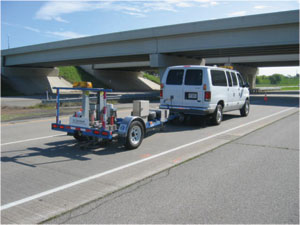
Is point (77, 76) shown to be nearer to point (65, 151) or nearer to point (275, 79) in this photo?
point (65, 151)

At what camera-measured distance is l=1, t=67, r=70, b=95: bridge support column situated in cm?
4462

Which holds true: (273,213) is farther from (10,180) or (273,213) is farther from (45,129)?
(45,129)

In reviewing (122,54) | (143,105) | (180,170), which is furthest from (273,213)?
(122,54)

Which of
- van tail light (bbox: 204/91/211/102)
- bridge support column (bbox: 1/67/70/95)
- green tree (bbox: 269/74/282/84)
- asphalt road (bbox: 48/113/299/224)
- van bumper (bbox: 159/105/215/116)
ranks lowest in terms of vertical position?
asphalt road (bbox: 48/113/299/224)

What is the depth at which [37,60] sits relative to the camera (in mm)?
41812

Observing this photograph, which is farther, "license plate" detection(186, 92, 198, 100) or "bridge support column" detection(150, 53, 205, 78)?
"bridge support column" detection(150, 53, 205, 78)

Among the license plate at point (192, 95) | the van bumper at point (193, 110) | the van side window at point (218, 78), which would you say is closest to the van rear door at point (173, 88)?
the van bumper at point (193, 110)

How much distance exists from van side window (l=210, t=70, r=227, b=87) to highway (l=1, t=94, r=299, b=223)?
6.25 feet

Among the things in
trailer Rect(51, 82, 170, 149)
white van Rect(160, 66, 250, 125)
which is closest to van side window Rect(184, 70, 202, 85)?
white van Rect(160, 66, 250, 125)

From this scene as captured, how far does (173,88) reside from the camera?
11234 mm

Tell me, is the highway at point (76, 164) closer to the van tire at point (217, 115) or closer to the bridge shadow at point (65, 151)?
the bridge shadow at point (65, 151)

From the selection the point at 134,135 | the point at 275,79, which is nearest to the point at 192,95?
the point at 134,135

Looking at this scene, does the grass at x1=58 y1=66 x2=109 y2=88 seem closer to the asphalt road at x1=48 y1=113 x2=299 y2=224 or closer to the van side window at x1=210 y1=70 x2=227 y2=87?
the van side window at x1=210 y1=70 x2=227 y2=87

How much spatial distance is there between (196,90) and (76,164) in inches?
233
